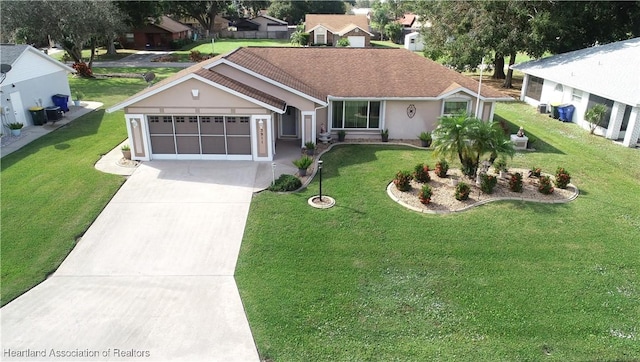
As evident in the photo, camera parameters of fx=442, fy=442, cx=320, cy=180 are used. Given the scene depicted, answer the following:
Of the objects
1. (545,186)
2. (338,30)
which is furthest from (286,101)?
(338,30)

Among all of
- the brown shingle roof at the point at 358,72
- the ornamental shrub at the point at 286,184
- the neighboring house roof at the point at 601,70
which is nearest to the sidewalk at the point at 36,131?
the brown shingle roof at the point at 358,72

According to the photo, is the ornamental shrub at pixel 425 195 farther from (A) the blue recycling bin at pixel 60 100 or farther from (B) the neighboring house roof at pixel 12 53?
(A) the blue recycling bin at pixel 60 100

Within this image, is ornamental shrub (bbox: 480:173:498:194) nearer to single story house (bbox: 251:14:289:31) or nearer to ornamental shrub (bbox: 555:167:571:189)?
ornamental shrub (bbox: 555:167:571:189)

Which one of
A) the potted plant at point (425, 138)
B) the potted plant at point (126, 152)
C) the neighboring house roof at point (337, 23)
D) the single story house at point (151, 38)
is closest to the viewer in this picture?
the potted plant at point (126, 152)

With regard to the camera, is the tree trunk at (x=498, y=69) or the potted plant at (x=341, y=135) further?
the tree trunk at (x=498, y=69)

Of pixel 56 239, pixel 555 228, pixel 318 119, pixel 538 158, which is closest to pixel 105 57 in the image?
pixel 318 119

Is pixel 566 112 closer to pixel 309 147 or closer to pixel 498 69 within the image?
pixel 498 69

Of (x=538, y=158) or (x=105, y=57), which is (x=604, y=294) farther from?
(x=105, y=57)

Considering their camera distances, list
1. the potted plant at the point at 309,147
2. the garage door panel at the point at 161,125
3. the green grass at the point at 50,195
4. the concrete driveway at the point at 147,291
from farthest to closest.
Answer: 1. the potted plant at the point at 309,147
2. the garage door panel at the point at 161,125
3. the green grass at the point at 50,195
4. the concrete driveway at the point at 147,291
